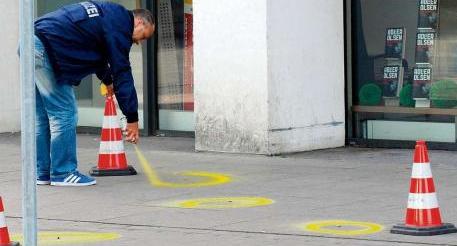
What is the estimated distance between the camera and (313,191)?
10234mm

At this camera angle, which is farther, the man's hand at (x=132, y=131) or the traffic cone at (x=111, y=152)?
the traffic cone at (x=111, y=152)

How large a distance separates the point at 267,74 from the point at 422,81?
1848 millimetres

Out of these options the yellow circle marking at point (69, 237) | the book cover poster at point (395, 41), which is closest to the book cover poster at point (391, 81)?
the book cover poster at point (395, 41)

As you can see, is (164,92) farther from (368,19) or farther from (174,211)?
(174,211)

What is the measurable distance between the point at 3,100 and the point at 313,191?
6795 mm

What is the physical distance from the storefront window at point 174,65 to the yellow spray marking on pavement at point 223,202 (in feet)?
16.4

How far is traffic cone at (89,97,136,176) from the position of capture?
11422 mm

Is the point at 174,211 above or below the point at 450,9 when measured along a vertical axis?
below

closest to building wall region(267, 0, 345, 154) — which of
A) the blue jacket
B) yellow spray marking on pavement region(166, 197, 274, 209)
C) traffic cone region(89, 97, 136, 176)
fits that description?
traffic cone region(89, 97, 136, 176)

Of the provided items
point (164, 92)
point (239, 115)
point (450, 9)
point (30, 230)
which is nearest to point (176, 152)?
point (239, 115)

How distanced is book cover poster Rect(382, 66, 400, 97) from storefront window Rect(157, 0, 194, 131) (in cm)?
255

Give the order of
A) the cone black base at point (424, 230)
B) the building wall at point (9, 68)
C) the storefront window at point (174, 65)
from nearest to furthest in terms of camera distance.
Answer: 1. the cone black base at point (424, 230)
2. the storefront window at point (174, 65)
3. the building wall at point (9, 68)

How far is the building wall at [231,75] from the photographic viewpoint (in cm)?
1272

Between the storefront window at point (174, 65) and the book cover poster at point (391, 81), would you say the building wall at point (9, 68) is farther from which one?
the book cover poster at point (391, 81)
